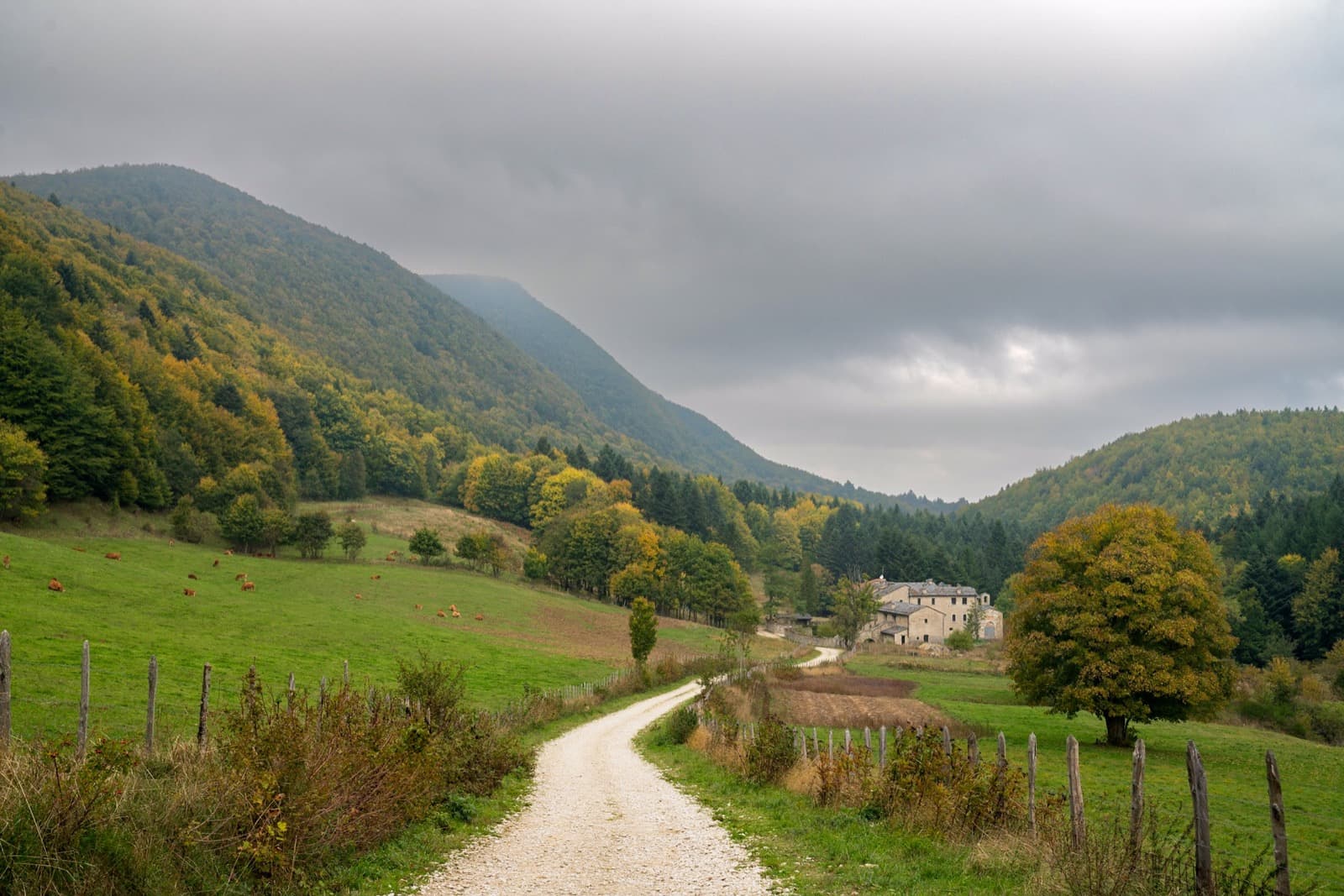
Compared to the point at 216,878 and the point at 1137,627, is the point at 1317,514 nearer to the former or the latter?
the point at 1137,627

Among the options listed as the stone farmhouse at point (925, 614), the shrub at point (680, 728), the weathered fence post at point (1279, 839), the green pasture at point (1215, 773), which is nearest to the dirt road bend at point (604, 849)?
the weathered fence post at point (1279, 839)

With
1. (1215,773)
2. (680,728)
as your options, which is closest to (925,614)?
(1215,773)

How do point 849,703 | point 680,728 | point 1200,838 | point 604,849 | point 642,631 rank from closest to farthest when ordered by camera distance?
point 1200,838 < point 604,849 < point 680,728 < point 849,703 < point 642,631

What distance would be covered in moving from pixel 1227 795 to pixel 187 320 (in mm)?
187442

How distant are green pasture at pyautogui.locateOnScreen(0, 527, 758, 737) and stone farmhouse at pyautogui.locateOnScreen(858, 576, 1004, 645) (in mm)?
42660

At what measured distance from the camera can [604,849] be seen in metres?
13.3

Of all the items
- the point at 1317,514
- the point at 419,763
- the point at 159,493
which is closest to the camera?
the point at 419,763

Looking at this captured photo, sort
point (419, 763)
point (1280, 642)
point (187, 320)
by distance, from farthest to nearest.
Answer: point (187, 320) → point (1280, 642) → point (419, 763)

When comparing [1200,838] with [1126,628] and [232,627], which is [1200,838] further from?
[232,627]

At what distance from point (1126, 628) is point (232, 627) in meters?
49.6

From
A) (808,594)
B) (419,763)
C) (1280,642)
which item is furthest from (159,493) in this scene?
(1280,642)

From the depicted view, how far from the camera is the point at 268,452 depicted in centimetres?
11988

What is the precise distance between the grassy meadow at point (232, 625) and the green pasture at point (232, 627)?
0.14m

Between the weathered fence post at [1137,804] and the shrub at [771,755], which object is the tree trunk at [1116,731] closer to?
the shrub at [771,755]
